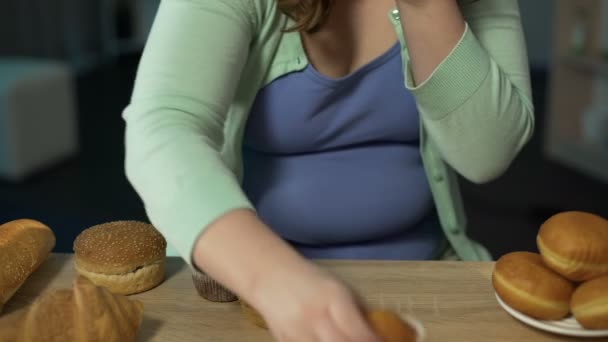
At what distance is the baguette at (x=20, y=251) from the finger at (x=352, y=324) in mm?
380

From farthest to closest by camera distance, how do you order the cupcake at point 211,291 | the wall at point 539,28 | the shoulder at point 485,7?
the wall at point 539,28, the shoulder at point 485,7, the cupcake at point 211,291

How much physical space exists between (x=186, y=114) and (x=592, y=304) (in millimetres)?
367

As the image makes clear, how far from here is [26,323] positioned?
60 centimetres

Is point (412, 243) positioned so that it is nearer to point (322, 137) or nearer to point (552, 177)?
point (322, 137)

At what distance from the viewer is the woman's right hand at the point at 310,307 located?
0.44 metres

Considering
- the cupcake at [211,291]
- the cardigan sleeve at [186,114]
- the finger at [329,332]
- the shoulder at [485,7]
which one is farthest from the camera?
the shoulder at [485,7]

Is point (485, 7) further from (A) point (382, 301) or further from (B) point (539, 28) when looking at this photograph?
(B) point (539, 28)

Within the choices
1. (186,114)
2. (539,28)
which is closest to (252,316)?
(186,114)

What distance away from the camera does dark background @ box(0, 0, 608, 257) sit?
260cm

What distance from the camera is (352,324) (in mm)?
439

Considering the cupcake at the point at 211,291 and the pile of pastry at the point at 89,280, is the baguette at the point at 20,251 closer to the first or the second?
the pile of pastry at the point at 89,280

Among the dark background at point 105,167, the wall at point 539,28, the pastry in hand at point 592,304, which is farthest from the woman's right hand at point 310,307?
the wall at point 539,28

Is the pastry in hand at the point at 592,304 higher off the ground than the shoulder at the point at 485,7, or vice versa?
the shoulder at the point at 485,7

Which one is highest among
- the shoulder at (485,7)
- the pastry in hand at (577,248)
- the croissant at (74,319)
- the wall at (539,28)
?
the shoulder at (485,7)
